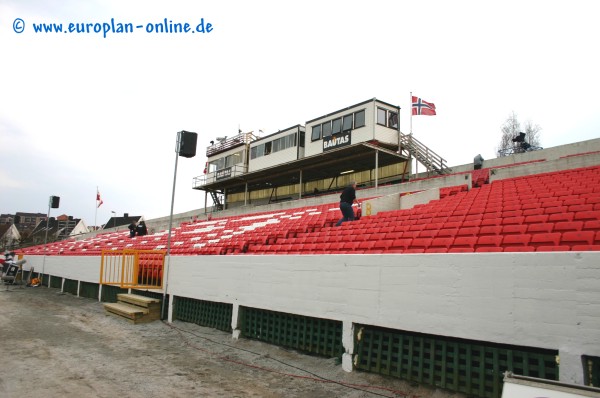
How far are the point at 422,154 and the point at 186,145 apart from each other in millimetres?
13988

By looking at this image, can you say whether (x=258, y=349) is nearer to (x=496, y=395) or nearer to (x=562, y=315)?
(x=496, y=395)

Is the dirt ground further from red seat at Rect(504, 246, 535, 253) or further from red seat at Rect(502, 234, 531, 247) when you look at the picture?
red seat at Rect(502, 234, 531, 247)

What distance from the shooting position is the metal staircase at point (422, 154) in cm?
1983

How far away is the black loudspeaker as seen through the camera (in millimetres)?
10234

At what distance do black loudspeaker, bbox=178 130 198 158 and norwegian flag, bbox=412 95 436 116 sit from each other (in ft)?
40.7

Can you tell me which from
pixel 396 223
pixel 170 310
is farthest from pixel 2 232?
pixel 396 223

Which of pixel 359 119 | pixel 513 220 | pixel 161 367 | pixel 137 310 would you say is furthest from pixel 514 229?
pixel 359 119

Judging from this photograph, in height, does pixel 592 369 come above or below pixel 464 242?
below

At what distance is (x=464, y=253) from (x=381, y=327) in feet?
5.11

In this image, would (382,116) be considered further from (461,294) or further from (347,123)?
(461,294)

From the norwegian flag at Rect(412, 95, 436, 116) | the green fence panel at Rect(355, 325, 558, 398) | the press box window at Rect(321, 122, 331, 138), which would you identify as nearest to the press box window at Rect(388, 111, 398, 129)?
the norwegian flag at Rect(412, 95, 436, 116)

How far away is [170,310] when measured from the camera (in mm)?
9164

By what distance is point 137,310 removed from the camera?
354 inches

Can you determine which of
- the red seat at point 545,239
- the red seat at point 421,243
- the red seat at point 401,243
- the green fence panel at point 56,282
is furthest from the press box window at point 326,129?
the red seat at point 545,239
